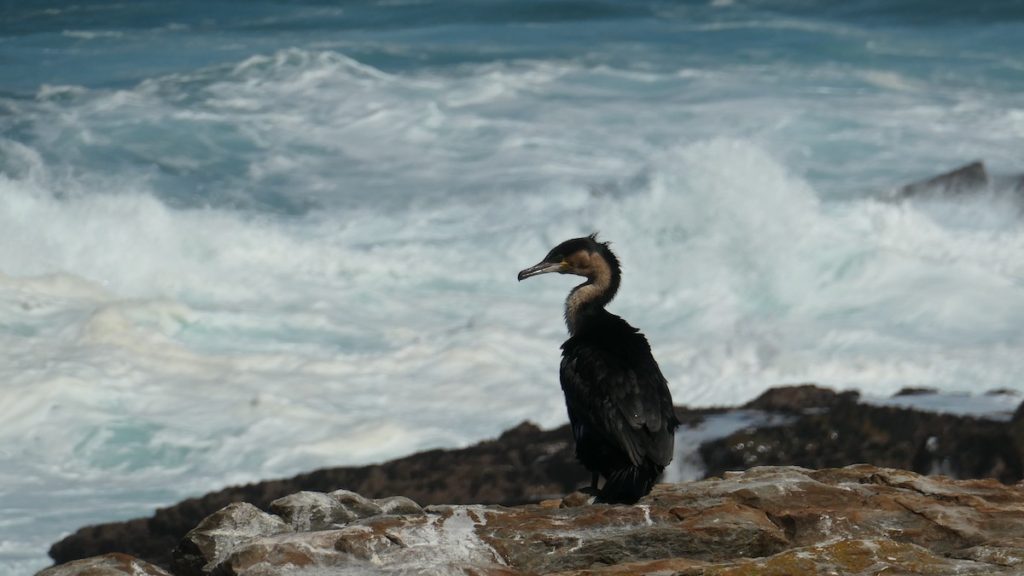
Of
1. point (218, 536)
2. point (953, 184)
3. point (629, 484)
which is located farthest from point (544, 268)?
point (953, 184)

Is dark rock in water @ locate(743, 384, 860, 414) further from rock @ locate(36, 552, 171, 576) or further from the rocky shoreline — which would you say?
rock @ locate(36, 552, 171, 576)

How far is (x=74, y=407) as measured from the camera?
546 inches

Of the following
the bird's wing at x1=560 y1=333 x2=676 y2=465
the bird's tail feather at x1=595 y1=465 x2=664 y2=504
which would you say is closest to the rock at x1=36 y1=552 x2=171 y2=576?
the bird's tail feather at x1=595 y1=465 x2=664 y2=504

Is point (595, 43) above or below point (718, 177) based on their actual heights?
above

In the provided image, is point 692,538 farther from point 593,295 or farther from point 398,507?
point 593,295

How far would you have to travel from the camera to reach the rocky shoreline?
30.0 feet

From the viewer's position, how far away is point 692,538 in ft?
17.4

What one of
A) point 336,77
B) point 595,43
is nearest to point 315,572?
point 336,77

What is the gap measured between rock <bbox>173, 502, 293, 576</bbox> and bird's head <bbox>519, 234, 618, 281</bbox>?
1.71m

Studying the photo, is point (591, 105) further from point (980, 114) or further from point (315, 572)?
point (315, 572)

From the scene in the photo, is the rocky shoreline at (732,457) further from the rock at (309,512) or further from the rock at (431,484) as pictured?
the rock at (309,512)

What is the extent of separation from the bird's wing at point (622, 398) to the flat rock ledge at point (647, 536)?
8.3 inches

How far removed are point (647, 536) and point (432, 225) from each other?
15981mm

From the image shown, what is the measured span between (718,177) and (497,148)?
4639mm
